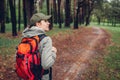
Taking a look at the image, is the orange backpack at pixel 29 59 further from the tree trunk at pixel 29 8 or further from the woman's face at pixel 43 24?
the tree trunk at pixel 29 8

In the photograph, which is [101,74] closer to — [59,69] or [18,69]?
[59,69]

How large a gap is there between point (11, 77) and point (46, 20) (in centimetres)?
654

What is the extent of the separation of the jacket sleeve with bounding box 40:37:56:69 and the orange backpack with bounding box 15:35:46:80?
0.06m

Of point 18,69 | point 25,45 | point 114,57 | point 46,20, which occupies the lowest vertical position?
point 114,57

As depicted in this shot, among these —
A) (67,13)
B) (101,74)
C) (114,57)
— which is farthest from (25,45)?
(67,13)

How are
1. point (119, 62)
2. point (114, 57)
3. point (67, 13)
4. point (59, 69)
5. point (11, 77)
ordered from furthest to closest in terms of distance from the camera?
point (67, 13) < point (114, 57) < point (119, 62) < point (59, 69) < point (11, 77)

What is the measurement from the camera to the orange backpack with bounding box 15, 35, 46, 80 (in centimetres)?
429

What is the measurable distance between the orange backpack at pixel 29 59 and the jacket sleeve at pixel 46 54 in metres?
0.06

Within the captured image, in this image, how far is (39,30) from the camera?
4520mm

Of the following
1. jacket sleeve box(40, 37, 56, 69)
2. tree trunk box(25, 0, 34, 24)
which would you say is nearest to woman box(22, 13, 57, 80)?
jacket sleeve box(40, 37, 56, 69)

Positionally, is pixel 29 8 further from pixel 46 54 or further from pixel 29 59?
pixel 29 59

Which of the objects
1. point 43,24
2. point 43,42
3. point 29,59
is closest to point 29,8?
point 43,24

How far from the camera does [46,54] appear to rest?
441 centimetres

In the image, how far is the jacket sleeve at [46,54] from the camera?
4.41 m
